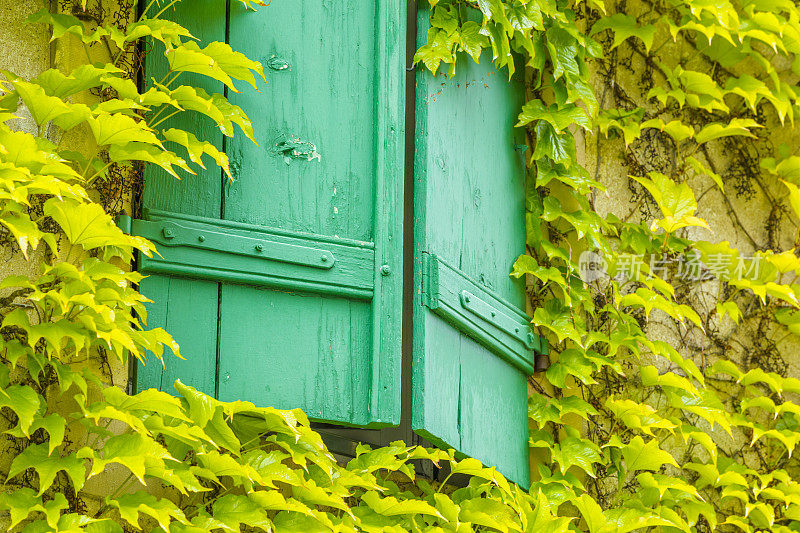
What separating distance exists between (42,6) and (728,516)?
285 centimetres

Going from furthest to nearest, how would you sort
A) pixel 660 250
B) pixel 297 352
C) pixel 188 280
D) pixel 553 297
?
pixel 660 250
pixel 553 297
pixel 297 352
pixel 188 280

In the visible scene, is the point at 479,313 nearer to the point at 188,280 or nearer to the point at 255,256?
the point at 255,256

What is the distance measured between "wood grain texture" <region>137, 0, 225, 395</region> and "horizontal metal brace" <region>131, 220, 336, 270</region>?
7cm

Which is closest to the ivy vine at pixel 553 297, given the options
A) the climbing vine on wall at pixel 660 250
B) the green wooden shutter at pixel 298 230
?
the climbing vine on wall at pixel 660 250

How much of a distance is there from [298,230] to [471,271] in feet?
2.04

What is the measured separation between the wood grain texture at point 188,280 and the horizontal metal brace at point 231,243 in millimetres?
72

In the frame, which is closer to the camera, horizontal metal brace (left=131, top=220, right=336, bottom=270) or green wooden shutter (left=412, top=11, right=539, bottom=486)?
horizontal metal brace (left=131, top=220, right=336, bottom=270)

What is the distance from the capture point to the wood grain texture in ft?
8.00

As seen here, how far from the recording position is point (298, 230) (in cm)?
268

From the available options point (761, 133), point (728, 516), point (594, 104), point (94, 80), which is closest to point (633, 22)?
point (594, 104)

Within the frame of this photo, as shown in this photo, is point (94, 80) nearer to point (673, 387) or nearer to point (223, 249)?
point (223, 249)

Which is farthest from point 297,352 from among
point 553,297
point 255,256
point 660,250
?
point 660,250

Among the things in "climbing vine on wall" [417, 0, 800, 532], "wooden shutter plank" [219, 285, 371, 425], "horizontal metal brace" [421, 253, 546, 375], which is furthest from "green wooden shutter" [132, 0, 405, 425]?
"climbing vine on wall" [417, 0, 800, 532]

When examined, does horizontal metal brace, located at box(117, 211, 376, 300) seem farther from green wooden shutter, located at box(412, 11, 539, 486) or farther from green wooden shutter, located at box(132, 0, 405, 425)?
green wooden shutter, located at box(412, 11, 539, 486)
